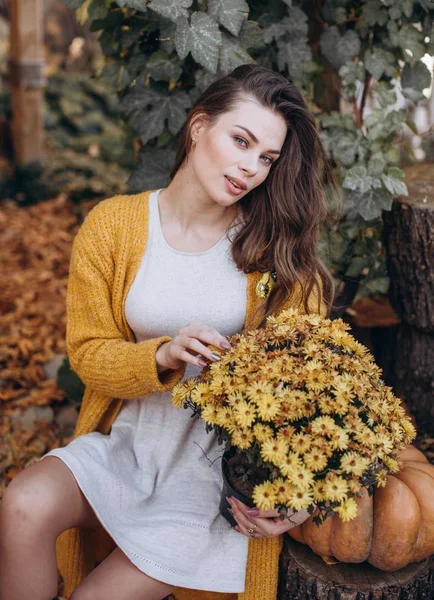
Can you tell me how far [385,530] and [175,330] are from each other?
757 millimetres

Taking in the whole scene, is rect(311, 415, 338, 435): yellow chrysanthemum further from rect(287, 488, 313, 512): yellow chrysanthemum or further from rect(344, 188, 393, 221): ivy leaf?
rect(344, 188, 393, 221): ivy leaf

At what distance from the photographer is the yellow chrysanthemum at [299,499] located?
1.41 meters

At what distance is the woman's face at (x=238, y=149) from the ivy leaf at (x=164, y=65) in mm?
522

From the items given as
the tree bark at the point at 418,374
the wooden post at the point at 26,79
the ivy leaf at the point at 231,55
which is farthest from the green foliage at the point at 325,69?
the wooden post at the point at 26,79

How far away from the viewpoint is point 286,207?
6.55 ft

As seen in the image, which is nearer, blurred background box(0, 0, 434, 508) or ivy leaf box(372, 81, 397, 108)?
blurred background box(0, 0, 434, 508)

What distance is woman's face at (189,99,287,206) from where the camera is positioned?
1807mm

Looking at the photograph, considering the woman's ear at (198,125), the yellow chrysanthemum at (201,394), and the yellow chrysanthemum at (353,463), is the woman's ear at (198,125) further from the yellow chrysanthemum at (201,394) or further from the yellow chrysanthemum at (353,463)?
the yellow chrysanthemum at (353,463)

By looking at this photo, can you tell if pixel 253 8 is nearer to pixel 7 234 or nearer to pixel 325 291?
pixel 325 291

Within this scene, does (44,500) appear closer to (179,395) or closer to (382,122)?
(179,395)

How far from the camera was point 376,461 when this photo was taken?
1.53m

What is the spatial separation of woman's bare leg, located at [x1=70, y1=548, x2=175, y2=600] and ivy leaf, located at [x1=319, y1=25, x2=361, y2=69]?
174 centimetres

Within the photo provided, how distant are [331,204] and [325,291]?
0.42 m

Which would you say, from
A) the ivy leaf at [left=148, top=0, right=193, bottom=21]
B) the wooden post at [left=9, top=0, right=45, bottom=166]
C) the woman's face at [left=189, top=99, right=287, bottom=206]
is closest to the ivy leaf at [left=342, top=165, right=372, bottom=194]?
the woman's face at [left=189, top=99, right=287, bottom=206]
